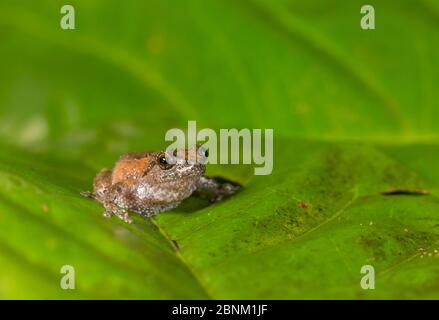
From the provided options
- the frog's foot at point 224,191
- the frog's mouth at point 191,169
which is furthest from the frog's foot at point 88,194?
the frog's foot at point 224,191

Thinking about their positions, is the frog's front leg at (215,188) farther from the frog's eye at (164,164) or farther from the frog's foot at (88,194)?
the frog's foot at (88,194)

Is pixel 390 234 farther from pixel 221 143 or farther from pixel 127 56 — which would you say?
pixel 127 56

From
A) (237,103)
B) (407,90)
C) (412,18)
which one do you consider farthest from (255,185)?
(412,18)

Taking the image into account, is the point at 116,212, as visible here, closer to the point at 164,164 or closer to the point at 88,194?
the point at 88,194

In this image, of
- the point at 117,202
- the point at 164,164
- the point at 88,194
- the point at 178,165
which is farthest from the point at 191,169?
the point at 88,194
